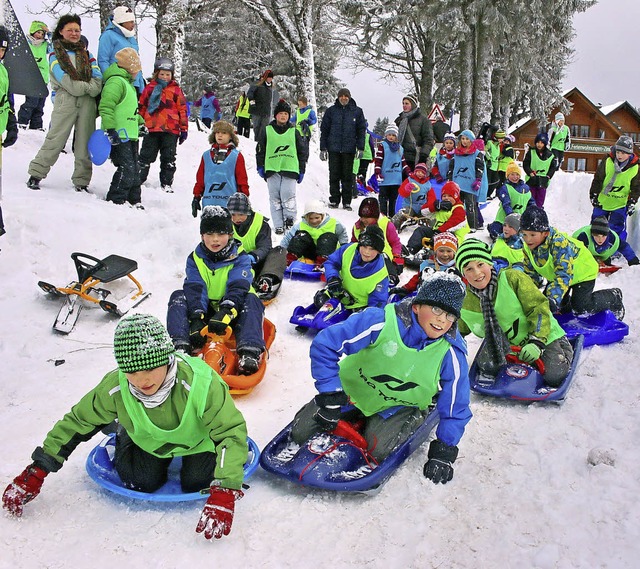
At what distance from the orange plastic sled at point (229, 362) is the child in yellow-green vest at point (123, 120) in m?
3.40

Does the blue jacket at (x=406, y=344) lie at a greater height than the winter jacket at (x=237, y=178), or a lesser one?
lesser

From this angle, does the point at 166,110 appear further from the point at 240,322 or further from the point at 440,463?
the point at 440,463

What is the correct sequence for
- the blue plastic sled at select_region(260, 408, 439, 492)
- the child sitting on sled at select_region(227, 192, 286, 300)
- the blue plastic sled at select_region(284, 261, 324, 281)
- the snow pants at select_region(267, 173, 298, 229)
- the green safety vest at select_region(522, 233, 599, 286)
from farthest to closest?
the snow pants at select_region(267, 173, 298, 229), the blue plastic sled at select_region(284, 261, 324, 281), the child sitting on sled at select_region(227, 192, 286, 300), the green safety vest at select_region(522, 233, 599, 286), the blue plastic sled at select_region(260, 408, 439, 492)

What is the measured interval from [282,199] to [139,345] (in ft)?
20.6

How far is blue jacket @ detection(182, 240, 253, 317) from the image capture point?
454 cm

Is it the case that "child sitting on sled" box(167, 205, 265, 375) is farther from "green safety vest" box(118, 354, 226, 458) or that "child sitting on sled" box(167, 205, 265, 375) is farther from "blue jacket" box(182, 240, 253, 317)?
"green safety vest" box(118, 354, 226, 458)

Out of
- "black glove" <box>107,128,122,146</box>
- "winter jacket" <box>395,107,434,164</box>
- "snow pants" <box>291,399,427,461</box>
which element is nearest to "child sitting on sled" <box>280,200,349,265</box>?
"black glove" <box>107,128,122,146</box>

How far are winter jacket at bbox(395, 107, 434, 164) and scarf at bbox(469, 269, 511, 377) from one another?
723 centimetres

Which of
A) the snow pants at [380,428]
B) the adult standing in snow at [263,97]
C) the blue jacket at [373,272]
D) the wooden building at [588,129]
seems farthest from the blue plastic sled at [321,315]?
the wooden building at [588,129]

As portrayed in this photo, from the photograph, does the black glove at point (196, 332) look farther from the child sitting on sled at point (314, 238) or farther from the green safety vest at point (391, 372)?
the child sitting on sled at point (314, 238)

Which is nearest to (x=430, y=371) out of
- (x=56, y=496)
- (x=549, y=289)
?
(x=56, y=496)

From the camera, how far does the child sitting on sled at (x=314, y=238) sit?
23.4 feet

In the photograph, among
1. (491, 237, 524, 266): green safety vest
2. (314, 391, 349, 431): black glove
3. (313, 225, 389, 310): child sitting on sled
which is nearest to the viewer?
(314, 391, 349, 431): black glove

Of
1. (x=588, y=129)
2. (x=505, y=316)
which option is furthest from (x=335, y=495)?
(x=588, y=129)
